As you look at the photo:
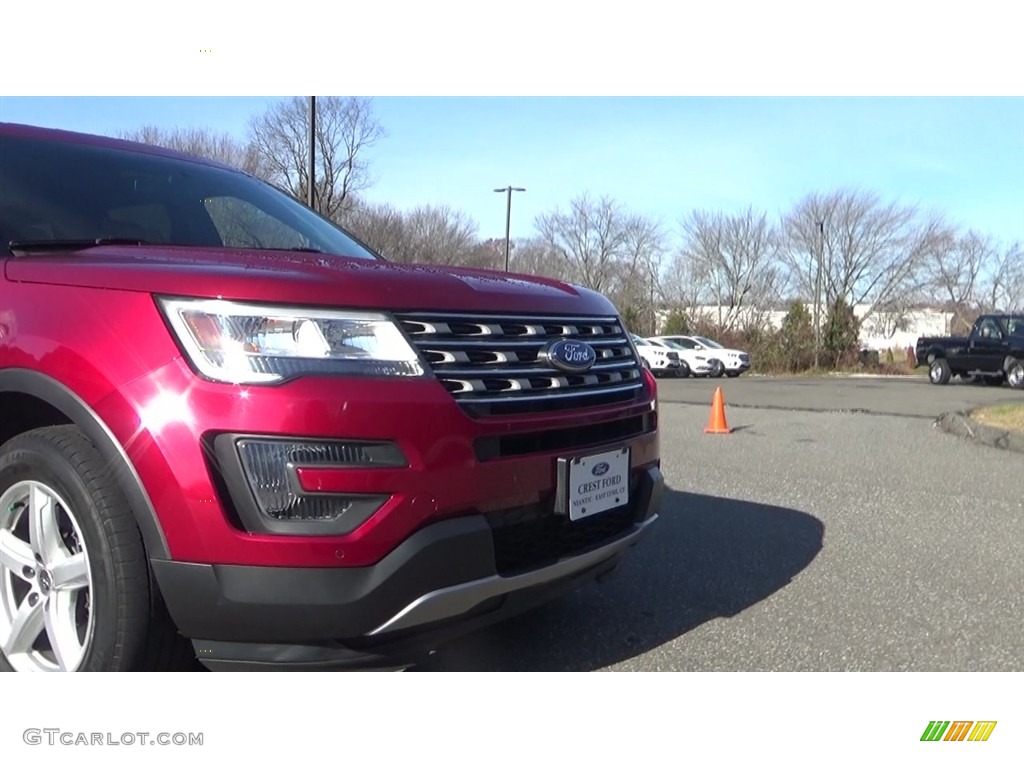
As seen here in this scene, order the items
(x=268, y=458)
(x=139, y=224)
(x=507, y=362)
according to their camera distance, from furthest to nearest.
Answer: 1. (x=139, y=224)
2. (x=507, y=362)
3. (x=268, y=458)

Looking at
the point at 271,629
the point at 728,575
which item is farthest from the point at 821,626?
the point at 271,629

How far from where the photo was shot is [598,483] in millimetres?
2654

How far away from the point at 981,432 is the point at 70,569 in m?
9.46

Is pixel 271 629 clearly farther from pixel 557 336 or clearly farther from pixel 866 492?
pixel 866 492

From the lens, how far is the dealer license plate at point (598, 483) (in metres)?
2.54

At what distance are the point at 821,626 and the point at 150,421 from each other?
261cm

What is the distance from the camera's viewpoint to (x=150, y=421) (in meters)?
2.02

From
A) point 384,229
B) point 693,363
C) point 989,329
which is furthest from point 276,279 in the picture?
point 693,363

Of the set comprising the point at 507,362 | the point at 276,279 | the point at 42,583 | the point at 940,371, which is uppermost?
the point at 276,279

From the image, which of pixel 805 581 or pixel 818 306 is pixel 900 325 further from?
pixel 805 581

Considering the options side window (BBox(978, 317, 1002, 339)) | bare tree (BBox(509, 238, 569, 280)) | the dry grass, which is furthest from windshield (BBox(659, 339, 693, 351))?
the dry grass

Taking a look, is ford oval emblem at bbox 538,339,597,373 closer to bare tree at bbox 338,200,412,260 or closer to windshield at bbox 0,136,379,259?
windshield at bbox 0,136,379,259

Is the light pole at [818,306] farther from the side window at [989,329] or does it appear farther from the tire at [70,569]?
the tire at [70,569]

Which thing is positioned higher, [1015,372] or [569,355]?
[569,355]
